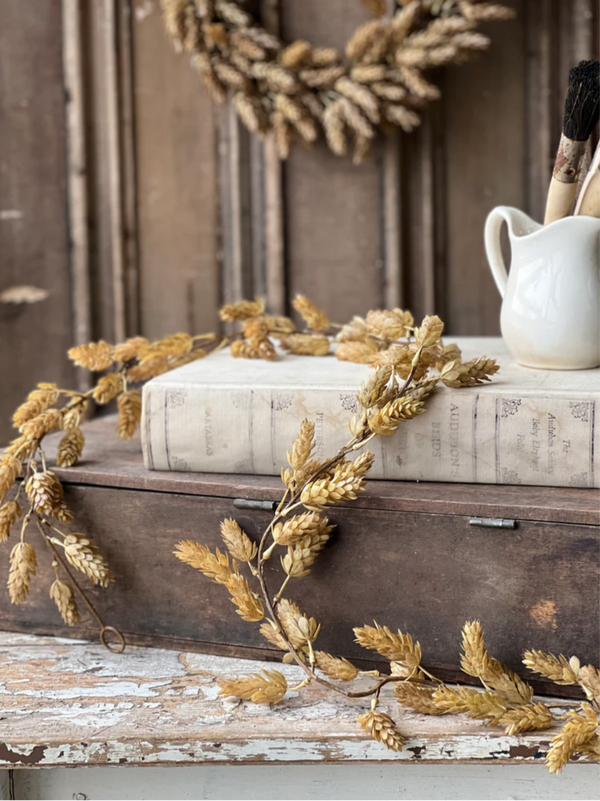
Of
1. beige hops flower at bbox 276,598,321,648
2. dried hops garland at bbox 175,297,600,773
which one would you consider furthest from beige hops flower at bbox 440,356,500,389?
beige hops flower at bbox 276,598,321,648

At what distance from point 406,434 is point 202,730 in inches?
10.9

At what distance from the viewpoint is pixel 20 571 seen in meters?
0.68

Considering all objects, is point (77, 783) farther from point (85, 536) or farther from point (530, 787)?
point (530, 787)

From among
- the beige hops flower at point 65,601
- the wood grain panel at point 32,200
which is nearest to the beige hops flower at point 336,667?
the beige hops flower at point 65,601

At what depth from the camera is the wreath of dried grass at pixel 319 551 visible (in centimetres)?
59

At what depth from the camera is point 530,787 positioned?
61 centimetres

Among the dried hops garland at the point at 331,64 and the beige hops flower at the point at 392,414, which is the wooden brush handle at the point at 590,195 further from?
the dried hops garland at the point at 331,64

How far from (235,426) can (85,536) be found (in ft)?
0.58

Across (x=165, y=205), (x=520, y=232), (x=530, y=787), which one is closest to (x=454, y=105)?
(x=165, y=205)

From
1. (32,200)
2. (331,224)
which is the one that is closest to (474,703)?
(331,224)

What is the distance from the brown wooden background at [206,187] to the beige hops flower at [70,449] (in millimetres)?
724

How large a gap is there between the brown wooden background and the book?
0.67 meters

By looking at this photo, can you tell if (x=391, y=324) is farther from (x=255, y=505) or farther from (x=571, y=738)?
(x=571, y=738)

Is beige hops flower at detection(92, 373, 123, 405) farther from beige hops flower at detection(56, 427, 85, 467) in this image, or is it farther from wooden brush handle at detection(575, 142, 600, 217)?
wooden brush handle at detection(575, 142, 600, 217)
